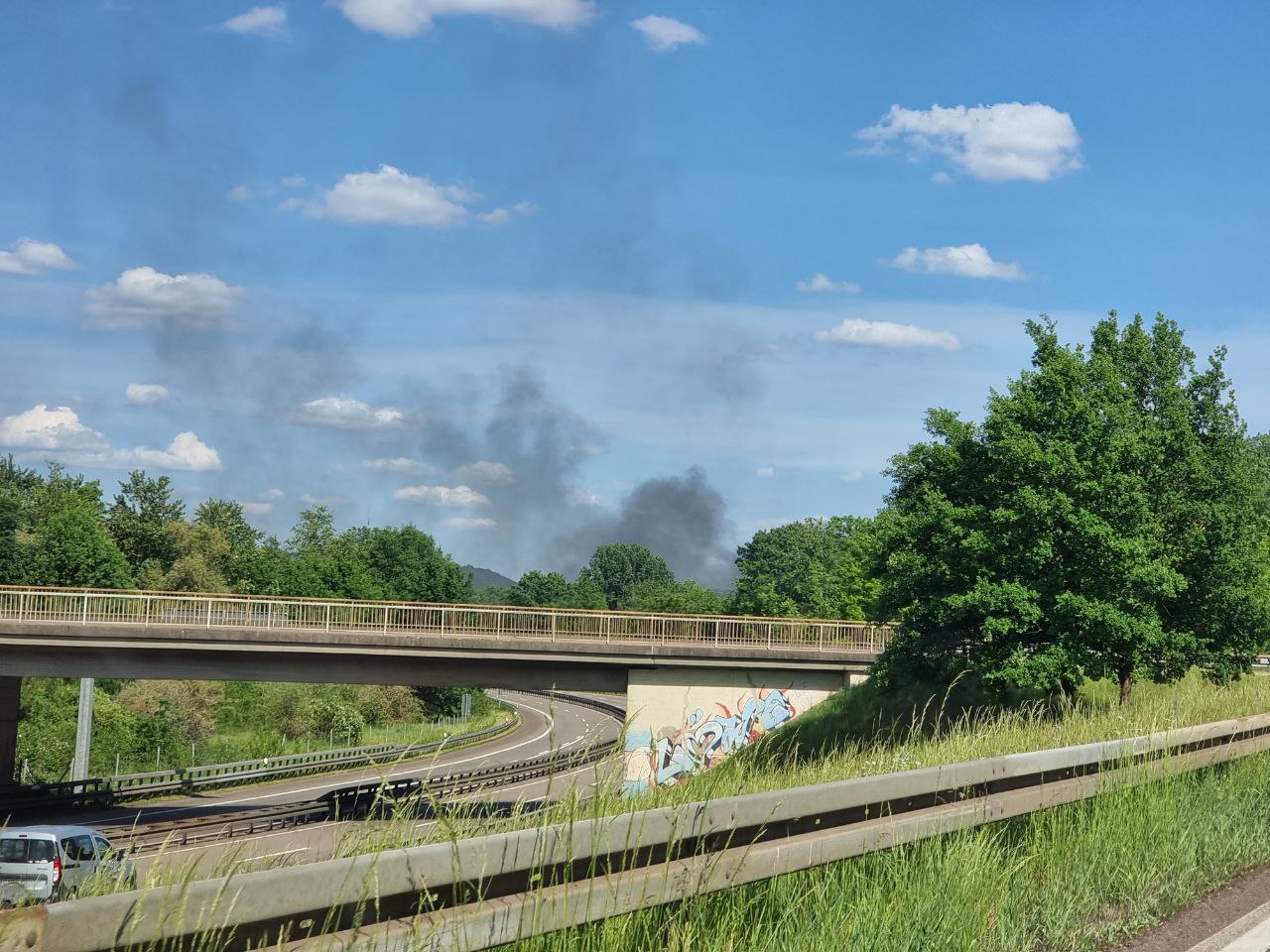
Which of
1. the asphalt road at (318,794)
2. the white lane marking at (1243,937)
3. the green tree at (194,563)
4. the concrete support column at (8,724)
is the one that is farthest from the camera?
the green tree at (194,563)

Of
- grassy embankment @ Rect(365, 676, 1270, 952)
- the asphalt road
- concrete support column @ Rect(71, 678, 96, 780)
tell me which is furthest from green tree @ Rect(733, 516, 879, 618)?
grassy embankment @ Rect(365, 676, 1270, 952)

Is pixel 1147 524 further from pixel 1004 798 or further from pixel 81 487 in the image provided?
pixel 81 487

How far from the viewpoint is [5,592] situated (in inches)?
1459

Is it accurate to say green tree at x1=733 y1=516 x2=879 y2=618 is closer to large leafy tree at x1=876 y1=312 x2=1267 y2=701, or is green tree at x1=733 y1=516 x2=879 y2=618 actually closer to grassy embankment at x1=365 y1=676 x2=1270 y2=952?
large leafy tree at x1=876 y1=312 x2=1267 y2=701

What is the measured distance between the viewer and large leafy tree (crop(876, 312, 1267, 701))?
30.5 meters

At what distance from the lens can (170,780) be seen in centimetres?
4962

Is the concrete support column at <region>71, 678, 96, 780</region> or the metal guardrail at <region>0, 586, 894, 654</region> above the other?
the metal guardrail at <region>0, 586, 894, 654</region>

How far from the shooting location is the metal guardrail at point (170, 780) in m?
40.7

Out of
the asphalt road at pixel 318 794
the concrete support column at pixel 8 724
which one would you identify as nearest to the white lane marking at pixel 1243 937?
the asphalt road at pixel 318 794

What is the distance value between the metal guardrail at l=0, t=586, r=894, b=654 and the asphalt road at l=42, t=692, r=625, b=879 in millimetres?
Result: 4885

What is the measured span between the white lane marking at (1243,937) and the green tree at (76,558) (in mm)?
82812

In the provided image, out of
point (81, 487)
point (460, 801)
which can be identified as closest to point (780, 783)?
point (460, 801)

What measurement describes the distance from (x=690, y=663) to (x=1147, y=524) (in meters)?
16.2

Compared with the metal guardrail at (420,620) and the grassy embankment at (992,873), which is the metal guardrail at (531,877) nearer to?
the grassy embankment at (992,873)
